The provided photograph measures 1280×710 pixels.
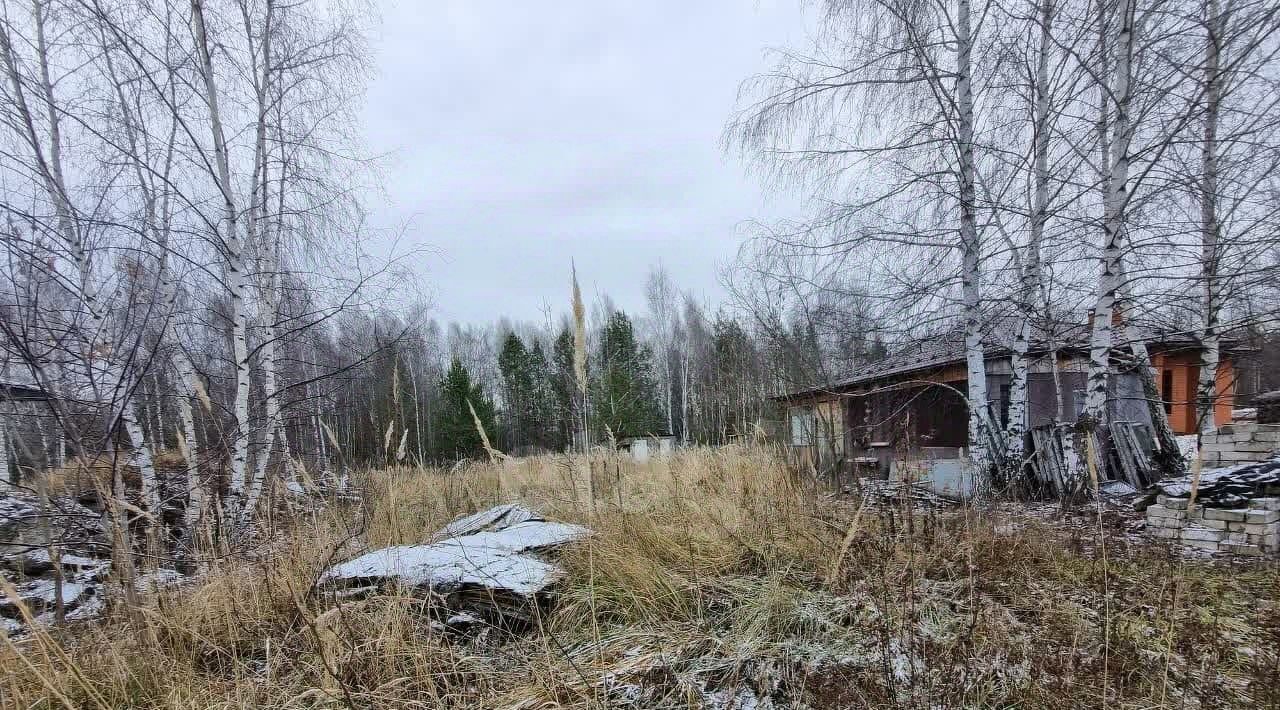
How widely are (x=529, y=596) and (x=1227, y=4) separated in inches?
280

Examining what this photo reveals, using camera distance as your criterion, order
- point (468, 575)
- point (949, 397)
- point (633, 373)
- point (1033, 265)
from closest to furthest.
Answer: point (468, 575), point (1033, 265), point (949, 397), point (633, 373)

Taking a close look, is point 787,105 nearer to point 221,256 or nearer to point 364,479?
point 364,479

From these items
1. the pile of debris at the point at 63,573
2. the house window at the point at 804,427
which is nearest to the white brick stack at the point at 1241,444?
the house window at the point at 804,427

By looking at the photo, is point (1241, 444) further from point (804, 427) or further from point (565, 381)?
point (565, 381)

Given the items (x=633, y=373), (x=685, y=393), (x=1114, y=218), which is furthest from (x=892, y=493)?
(x=633, y=373)

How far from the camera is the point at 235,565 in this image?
3.12 metres

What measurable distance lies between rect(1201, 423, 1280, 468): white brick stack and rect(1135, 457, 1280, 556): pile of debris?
1.15ft

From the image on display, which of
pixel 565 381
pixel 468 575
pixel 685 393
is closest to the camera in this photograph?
pixel 468 575

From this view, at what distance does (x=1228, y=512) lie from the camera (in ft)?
13.3

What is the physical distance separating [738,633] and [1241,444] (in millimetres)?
5855

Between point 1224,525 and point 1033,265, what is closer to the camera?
point 1224,525

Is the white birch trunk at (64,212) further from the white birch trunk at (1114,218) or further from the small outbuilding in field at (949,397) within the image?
the white birch trunk at (1114,218)

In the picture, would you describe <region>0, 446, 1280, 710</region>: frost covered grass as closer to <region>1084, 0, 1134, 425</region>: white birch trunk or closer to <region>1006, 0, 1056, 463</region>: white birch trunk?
<region>1084, 0, 1134, 425</region>: white birch trunk

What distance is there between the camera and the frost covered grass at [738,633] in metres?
2.01
